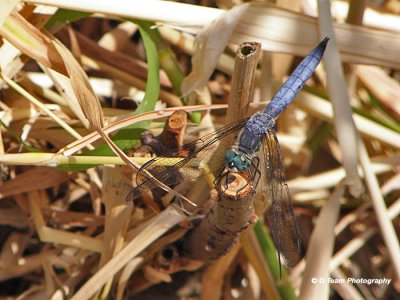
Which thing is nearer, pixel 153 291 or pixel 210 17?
pixel 210 17

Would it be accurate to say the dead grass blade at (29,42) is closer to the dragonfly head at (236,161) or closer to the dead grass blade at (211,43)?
the dead grass blade at (211,43)

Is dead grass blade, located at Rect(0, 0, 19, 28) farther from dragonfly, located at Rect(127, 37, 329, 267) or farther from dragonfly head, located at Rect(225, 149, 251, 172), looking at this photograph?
dragonfly head, located at Rect(225, 149, 251, 172)

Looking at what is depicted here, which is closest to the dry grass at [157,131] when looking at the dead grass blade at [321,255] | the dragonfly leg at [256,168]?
the dead grass blade at [321,255]

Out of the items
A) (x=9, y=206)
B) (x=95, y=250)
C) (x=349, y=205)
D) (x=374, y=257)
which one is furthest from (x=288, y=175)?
(x=9, y=206)

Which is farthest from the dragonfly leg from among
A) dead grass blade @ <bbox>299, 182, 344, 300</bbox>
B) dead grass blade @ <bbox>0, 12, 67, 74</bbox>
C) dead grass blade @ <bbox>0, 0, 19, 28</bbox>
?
dead grass blade @ <bbox>0, 0, 19, 28</bbox>

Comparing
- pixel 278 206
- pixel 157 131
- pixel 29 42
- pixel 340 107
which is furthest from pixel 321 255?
pixel 29 42

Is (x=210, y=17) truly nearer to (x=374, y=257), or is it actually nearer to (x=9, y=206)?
(x=9, y=206)
